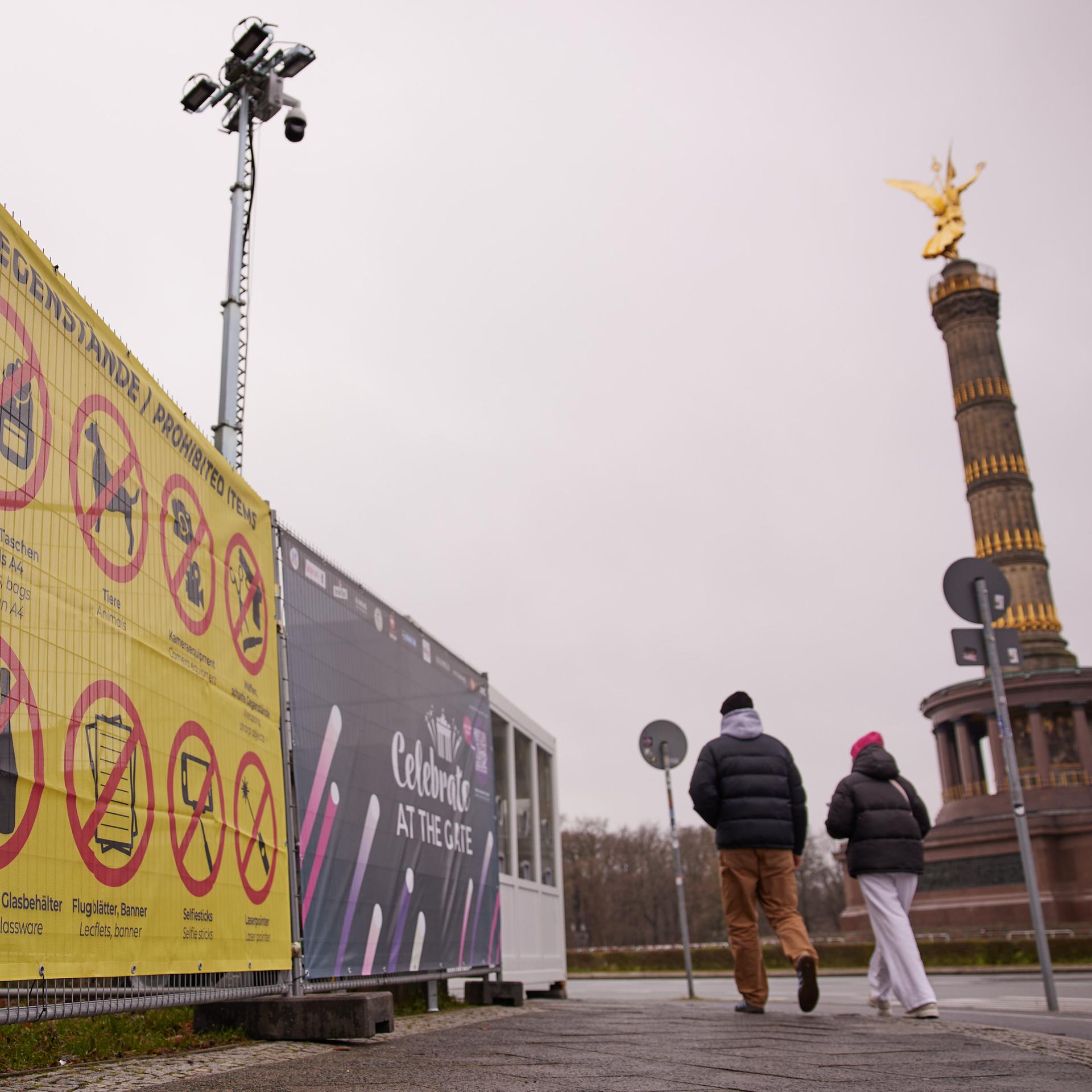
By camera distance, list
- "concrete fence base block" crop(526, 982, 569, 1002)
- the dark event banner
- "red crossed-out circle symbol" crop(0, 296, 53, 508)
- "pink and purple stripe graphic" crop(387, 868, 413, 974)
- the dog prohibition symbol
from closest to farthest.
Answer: "red crossed-out circle symbol" crop(0, 296, 53, 508) < the dog prohibition symbol < the dark event banner < "pink and purple stripe graphic" crop(387, 868, 413, 974) < "concrete fence base block" crop(526, 982, 569, 1002)

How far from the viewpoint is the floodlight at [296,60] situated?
9836 millimetres

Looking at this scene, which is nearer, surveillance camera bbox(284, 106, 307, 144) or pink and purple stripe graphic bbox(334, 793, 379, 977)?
pink and purple stripe graphic bbox(334, 793, 379, 977)

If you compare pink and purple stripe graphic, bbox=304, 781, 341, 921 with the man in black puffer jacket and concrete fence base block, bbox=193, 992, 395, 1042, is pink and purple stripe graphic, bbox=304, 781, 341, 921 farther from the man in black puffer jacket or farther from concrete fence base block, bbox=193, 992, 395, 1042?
the man in black puffer jacket

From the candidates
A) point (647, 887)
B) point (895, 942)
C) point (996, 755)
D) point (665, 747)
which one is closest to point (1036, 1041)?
point (895, 942)

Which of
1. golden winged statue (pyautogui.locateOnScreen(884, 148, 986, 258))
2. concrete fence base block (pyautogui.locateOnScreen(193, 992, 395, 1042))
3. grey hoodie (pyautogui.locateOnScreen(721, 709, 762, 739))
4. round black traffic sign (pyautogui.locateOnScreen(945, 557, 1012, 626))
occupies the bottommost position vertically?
concrete fence base block (pyautogui.locateOnScreen(193, 992, 395, 1042))

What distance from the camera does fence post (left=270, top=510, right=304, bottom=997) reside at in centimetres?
600

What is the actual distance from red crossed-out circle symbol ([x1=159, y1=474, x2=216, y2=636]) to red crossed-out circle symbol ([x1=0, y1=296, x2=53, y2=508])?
0.98 meters

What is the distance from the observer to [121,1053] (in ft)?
16.1

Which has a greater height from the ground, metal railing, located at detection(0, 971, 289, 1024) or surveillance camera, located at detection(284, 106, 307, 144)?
surveillance camera, located at detection(284, 106, 307, 144)

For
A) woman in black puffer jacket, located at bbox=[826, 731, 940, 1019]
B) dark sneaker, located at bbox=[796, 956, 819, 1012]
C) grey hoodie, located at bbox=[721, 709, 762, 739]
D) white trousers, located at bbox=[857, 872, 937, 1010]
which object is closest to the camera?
dark sneaker, located at bbox=[796, 956, 819, 1012]

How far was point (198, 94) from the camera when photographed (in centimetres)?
1003

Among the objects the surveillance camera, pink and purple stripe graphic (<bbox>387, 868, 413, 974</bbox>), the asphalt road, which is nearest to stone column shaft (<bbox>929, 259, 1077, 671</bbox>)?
the asphalt road

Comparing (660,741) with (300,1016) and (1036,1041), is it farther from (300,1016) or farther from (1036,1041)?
(300,1016)

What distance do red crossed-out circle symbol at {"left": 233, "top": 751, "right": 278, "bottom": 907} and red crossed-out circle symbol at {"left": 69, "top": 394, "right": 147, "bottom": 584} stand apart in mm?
1343
